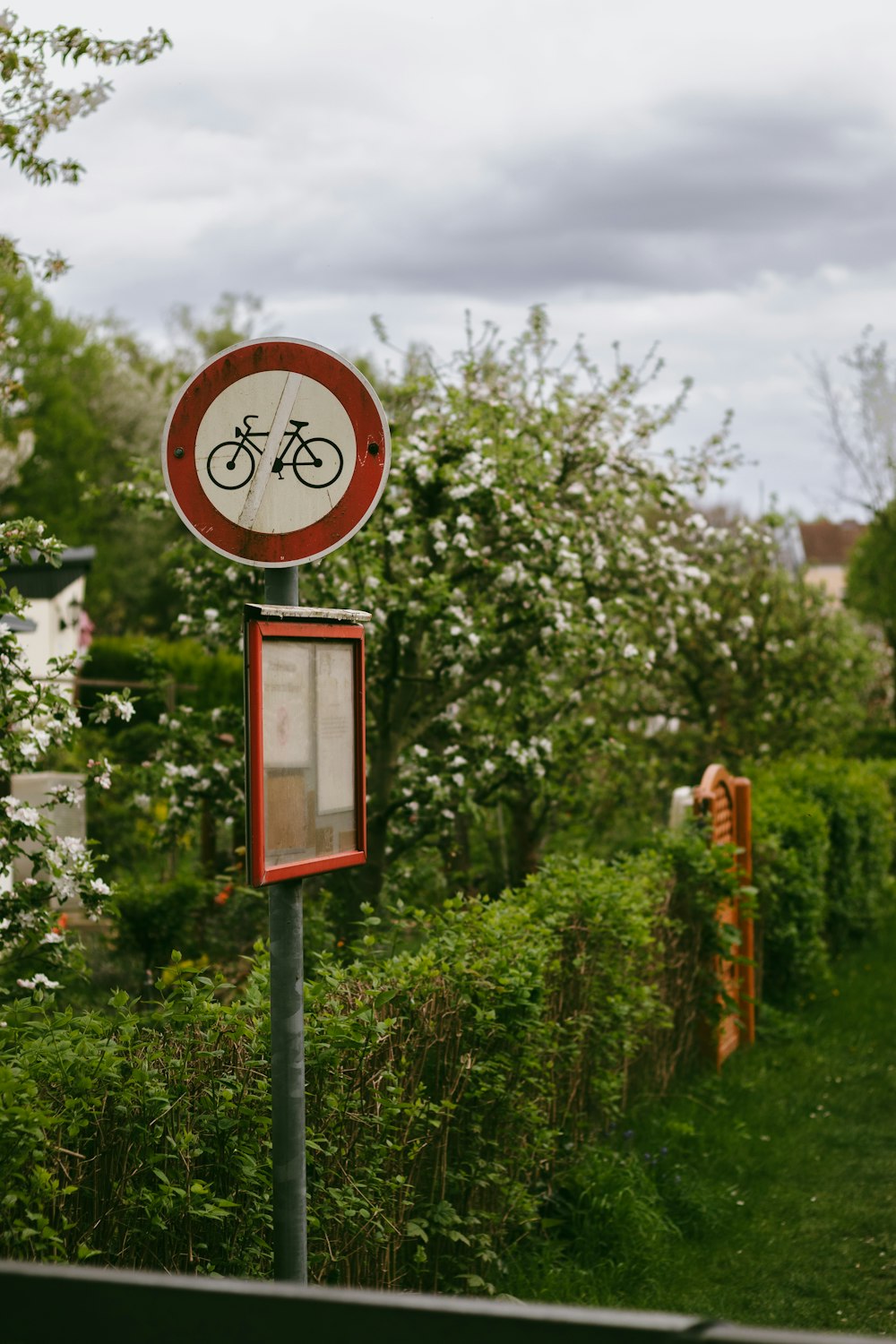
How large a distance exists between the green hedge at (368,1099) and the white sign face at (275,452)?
4.09 feet

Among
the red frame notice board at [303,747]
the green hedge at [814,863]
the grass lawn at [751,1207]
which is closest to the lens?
the red frame notice board at [303,747]

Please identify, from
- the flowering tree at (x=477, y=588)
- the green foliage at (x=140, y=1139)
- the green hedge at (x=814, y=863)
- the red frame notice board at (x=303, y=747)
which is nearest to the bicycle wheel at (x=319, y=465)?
the red frame notice board at (x=303, y=747)

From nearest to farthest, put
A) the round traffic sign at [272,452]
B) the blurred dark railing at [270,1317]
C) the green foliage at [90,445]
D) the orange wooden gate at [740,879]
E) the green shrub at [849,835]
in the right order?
1. the blurred dark railing at [270,1317]
2. the round traffic sign at [272,452]
3. the orange wooden gate at [740,879]
4. the green shrub at [849,835]
5. the green foliage at [90,445]

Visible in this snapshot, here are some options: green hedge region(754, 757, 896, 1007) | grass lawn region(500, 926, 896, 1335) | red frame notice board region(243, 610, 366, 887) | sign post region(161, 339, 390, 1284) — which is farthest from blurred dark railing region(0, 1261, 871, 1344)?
green hedge region(754, 757, 896, 1007)

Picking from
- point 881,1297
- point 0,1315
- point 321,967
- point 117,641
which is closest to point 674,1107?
point 881,1297

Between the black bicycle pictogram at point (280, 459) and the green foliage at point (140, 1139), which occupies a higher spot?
the black bicycle pictogram at point (280, 459)

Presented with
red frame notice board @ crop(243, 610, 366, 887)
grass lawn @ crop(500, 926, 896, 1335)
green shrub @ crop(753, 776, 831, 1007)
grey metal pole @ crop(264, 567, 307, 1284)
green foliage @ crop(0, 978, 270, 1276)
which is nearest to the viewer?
green foliage @ crop(0, 978, 270, 1276)

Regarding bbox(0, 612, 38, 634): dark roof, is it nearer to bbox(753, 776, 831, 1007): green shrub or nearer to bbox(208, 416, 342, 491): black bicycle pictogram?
bbox(208, 416, 342, 491): black bicycle pictogram

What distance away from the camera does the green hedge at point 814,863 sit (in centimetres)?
888

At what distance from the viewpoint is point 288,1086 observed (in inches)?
116

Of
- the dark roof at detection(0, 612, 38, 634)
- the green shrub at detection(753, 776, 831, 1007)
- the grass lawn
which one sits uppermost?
the dark roof at detection(0, 612, 38, 634)

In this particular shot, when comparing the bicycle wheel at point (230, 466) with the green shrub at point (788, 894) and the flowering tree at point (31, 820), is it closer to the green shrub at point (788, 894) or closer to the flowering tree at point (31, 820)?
the flowering tree at point (31, 820)

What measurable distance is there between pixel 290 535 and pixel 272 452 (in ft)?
0.63

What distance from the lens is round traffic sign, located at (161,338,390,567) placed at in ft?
10.0
